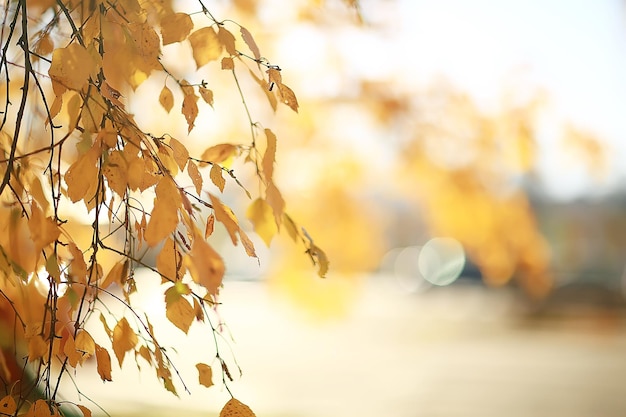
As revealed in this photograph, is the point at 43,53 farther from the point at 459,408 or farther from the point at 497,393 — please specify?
the point at 497,393

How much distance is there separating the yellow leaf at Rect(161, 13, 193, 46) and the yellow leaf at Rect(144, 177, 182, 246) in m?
0.25

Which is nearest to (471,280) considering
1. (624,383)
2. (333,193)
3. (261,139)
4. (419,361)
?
(419,361)

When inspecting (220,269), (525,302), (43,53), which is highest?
(525,302)

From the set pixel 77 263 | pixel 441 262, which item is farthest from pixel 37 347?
pixel 441 262

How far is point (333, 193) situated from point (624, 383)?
351cm

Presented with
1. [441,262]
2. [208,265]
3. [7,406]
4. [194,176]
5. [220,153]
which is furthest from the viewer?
[441,262]

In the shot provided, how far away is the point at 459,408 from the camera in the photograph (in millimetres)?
5906

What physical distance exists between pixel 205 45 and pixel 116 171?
270 mm

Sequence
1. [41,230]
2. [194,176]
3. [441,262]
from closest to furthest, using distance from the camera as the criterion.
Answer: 1. [41,230]
2. [194,176]
3. [441,262]

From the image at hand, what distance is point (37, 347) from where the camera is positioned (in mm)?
1423

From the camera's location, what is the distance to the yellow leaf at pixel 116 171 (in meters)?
1.23

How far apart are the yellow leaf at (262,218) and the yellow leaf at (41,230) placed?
1.17ft

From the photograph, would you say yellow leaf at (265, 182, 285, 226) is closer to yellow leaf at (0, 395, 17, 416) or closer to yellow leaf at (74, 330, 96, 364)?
yellow leaf at (74, 330, 96, 364)

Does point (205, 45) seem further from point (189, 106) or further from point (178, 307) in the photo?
point (178, 307)
